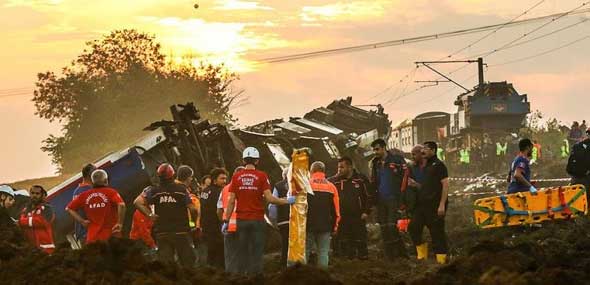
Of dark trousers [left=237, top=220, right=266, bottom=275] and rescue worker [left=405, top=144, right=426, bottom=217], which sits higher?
rescue worker [left=405, top=144, right=426, bottom=217]

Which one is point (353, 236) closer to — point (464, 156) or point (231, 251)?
point (231, 251)

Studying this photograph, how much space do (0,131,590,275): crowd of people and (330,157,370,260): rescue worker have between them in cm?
1

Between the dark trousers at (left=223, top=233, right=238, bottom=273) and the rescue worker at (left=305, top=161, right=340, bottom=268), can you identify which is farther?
the rescue worker at (left=305, top=161, right=340, bottom=268)

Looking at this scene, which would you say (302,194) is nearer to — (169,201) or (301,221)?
(301,221)

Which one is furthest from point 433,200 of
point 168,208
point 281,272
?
point 281,272

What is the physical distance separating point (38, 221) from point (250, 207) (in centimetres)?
306

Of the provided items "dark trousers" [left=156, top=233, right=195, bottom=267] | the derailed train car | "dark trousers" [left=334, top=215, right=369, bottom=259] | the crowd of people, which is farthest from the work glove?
the derailed train car

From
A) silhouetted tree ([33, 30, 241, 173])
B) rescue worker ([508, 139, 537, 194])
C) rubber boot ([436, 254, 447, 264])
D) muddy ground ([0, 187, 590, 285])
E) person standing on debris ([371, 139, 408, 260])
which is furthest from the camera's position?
silhouetted tree ([33, 30, 241, 173])

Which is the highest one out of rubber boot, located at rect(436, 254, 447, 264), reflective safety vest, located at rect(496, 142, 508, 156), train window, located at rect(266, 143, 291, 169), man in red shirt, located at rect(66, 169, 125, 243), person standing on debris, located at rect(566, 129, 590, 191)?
reflective safety vest, located at rect(496, 142, 508, 156)

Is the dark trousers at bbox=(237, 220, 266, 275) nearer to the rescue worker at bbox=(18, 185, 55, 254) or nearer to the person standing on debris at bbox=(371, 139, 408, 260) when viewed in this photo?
the rescue worker at bbox=(18, 185, 55, 254)

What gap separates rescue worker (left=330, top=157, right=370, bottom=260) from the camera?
17.1 metres

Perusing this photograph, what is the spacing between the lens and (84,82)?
7262 cm

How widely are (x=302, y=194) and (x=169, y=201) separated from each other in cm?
177

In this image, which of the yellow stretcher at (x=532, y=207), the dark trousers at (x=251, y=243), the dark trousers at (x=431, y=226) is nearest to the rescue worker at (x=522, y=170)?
the yellow stretcher at (x=532, y=207)
